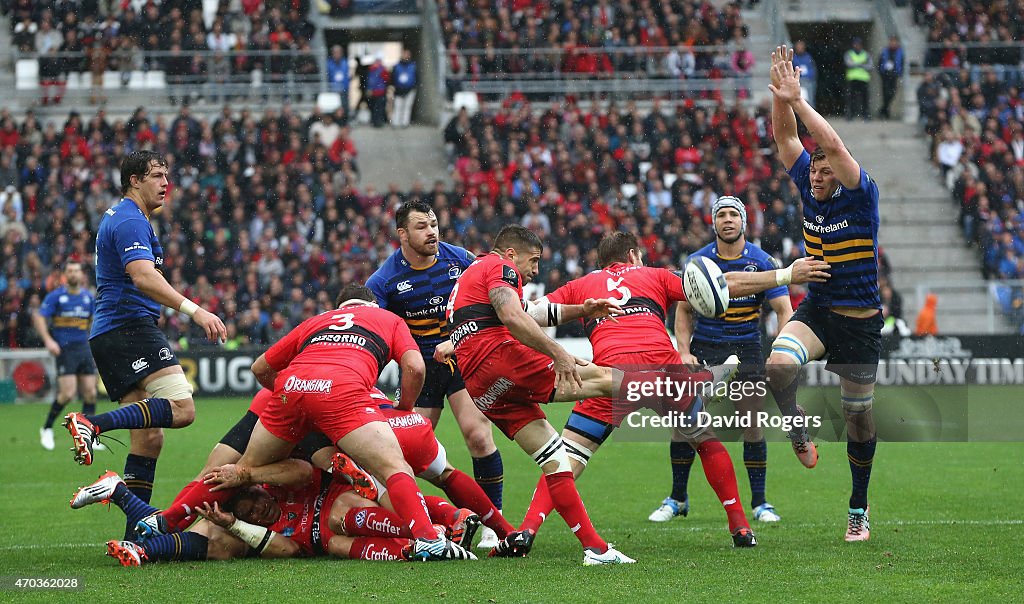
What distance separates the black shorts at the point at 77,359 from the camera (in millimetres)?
15672

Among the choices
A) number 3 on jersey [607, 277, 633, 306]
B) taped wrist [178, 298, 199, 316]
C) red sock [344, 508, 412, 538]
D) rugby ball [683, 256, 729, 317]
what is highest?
rugby ball [683, 256, 729, 317]

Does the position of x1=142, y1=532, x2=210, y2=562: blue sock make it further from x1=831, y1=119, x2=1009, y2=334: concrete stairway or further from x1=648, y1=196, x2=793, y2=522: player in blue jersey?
x1=831, y1=119, x2=1009, y2=334: concrete stairway

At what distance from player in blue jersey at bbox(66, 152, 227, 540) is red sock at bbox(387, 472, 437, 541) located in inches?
66.3

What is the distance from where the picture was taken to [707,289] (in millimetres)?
7324

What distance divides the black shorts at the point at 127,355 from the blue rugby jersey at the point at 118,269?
0.06m

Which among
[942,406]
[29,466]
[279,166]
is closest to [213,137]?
[279,166]

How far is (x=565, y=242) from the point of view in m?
24.6

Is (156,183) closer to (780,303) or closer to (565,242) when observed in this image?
(780,303)

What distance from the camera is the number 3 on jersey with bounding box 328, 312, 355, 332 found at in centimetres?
738

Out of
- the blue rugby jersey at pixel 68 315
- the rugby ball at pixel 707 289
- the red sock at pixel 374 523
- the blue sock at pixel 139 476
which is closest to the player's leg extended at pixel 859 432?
the rugby ball at pixel 707 289

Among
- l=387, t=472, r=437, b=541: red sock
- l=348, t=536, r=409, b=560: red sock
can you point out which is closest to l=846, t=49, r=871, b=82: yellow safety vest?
l=348, t=536, r=409, b=560: red sock

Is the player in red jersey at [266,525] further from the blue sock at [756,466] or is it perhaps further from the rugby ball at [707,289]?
the blue sock at [756,466]

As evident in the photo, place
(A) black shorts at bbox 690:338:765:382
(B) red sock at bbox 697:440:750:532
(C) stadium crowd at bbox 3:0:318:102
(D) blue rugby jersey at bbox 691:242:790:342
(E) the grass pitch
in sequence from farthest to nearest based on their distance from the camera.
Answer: (C) stadium crowd at bbox 3:0:318:102, (A) black shorts at bbox 690:338:765:382, (D) blue rugby jersey at bbox 691:242:790:342, (B) red sock at bbox 697:440:750:532, (E) the grass pitch

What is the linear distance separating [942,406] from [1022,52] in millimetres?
24368
